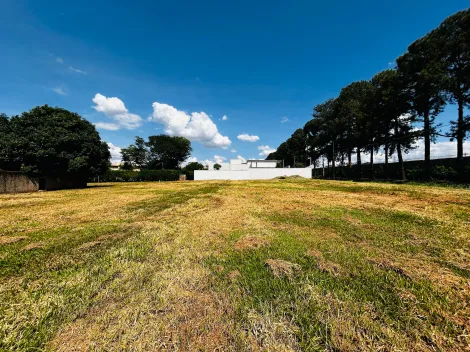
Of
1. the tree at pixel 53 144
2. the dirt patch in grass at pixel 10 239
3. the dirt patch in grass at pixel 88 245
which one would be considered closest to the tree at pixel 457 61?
the dirt patch in grass at pixel 88 245

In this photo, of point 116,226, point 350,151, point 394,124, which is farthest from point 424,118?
point 116,226

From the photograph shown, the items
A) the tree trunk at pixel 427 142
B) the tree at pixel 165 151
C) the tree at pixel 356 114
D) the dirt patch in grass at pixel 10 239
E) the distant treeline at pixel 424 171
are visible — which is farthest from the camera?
the tree at pixel 165 151

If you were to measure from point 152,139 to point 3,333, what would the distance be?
61.2 m

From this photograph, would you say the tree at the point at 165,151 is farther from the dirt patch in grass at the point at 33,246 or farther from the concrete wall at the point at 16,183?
the dirt patch in grass at the point at 33,246

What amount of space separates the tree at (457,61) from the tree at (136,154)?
204ft

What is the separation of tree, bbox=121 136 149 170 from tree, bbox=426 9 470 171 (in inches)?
2453

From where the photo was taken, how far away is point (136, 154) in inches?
2212

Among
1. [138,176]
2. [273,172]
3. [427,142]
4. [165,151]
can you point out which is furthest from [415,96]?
[165,151]

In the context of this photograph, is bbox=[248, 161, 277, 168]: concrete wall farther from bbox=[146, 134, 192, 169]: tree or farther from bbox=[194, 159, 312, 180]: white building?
bbox=[146, 134, 192, 169]: tree

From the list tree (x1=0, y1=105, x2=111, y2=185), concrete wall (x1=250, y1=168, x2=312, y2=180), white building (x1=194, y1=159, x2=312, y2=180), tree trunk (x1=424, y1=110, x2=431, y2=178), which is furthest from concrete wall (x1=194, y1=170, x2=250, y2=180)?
tree trunk (x1=424, y1=110, x2=431, y2=178)

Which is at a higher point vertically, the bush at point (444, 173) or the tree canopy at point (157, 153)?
the tree canopy at point (157, 153)

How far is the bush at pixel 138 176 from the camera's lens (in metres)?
30.9

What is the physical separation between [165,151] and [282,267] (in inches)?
2235

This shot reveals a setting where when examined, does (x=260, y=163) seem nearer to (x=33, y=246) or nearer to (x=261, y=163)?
(x=261, y=163)
